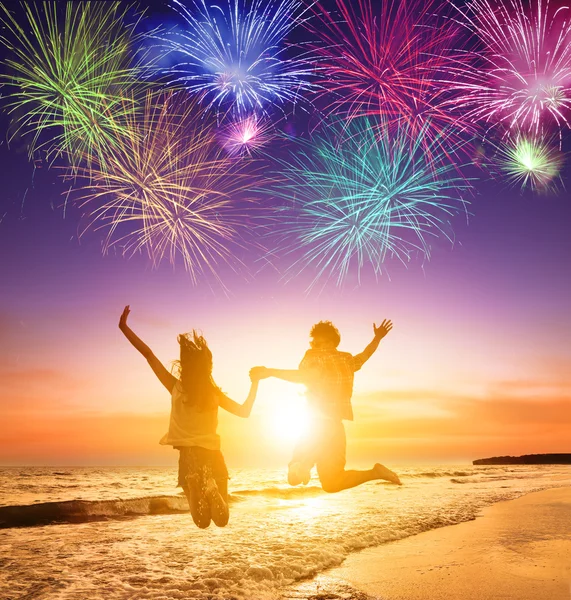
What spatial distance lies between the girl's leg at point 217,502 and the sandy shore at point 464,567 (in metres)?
3.03

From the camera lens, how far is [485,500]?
2159 cm

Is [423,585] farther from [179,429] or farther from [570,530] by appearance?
[570,530]

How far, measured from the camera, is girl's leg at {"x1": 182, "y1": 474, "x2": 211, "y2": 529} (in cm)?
633

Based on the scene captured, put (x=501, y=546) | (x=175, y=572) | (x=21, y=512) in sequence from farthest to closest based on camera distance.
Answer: (x=21, y=512)
(x=501, y=546)
(x=175, y=572)

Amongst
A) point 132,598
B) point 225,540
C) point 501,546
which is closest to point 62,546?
point 225,540

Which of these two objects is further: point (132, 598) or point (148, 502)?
point (148, 502)

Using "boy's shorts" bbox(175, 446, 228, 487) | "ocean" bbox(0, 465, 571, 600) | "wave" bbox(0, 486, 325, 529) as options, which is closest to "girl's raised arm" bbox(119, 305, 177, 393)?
"boy's shorts" bbox(175, 446, 228, 487)

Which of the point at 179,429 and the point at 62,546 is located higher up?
the point at 179,429

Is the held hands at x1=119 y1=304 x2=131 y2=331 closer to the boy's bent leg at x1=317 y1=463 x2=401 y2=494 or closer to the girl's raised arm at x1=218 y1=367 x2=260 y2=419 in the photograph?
the girl's raised arm at x1=218 y1=367 x2=260 y2=419

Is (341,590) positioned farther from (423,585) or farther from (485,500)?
(485,500)

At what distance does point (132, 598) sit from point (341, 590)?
10.9 ft

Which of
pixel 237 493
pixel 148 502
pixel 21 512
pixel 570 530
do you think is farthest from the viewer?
pixel 237 493

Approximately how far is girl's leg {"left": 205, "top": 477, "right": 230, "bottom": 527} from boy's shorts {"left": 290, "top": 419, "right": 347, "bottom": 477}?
3.40 feet

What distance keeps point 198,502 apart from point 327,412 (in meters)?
1.88
